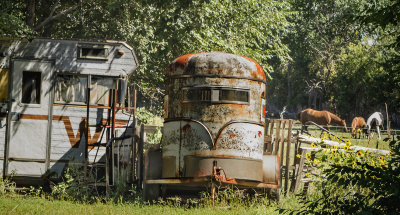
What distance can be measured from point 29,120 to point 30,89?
70 centimetres

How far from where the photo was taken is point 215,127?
8984mm

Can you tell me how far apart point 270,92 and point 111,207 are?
70547 mm

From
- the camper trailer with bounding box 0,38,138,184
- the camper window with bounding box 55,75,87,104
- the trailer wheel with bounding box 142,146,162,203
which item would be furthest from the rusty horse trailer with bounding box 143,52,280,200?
the camper window with bounding box 55,75,87,104

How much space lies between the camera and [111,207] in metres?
8.84

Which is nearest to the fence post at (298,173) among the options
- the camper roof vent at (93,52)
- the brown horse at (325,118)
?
the camper roof vent at (93,52)

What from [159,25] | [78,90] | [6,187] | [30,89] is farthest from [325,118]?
[6,187]

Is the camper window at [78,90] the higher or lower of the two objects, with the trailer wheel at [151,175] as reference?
higher

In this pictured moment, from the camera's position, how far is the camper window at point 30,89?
35.2 ft

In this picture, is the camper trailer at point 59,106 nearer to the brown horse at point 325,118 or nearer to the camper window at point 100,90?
the camper window at point 100,90

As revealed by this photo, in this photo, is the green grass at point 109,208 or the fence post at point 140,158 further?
the fence post at point 140,158

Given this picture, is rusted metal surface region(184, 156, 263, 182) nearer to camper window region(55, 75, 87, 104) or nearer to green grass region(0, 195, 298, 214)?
green grass region(0, 195, 298, 214)

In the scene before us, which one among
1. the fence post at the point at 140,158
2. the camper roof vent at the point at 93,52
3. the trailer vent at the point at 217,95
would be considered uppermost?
the camper roof vent at the point at 93,52

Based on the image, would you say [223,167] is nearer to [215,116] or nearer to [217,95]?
[215,116]

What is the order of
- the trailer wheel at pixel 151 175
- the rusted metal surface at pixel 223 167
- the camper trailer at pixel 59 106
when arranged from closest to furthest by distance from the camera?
the rusted metal surface at pixel 223 167 < the trailer wheel at pixel 151 175 < the camper trailer at pixel 59 106
